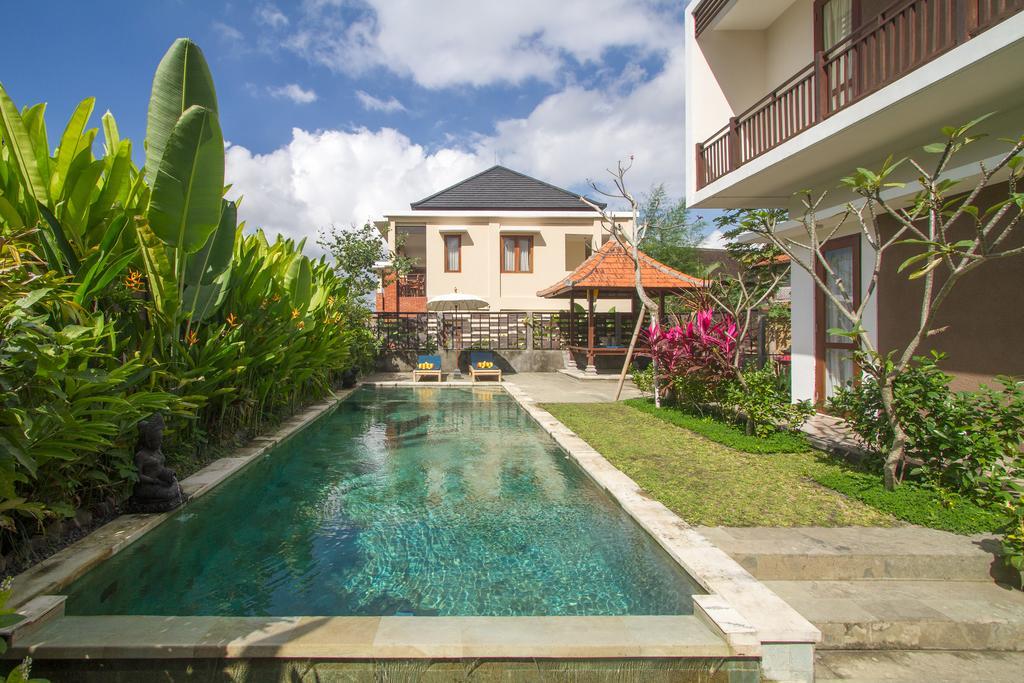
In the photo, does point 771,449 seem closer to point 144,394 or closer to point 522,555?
point 522,555

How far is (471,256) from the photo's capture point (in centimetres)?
2334

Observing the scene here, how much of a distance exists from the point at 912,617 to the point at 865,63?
6168 mm

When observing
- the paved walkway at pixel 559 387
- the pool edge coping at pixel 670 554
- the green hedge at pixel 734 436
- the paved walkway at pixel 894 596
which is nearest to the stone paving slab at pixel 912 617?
the paved walkway at pixel 894 596

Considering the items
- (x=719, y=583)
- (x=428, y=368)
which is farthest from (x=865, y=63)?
(x=428, y=368)

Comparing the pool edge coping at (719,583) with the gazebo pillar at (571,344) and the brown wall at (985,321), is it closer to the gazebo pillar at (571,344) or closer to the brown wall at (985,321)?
the brown wall at (985,321)

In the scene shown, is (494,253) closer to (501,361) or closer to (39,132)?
(501,361)

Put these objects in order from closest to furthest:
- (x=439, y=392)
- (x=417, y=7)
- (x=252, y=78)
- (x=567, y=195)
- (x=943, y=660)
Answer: (x=943, y=660) < (x=417, y=7) < (x=252, y=78) < (x=439, y=392) < (x=567, y=195)

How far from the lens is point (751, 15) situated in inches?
373

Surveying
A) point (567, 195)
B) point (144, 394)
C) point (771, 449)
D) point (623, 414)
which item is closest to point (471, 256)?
point (567, 195)

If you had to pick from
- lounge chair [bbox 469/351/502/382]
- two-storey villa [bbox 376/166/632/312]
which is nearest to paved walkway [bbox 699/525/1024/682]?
lounge chair [bbox 469/351/502/382]

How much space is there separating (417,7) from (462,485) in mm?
8061

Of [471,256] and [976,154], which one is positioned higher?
[471,256]

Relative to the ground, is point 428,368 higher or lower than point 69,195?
lower

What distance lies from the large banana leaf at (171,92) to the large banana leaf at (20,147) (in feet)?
3.03
